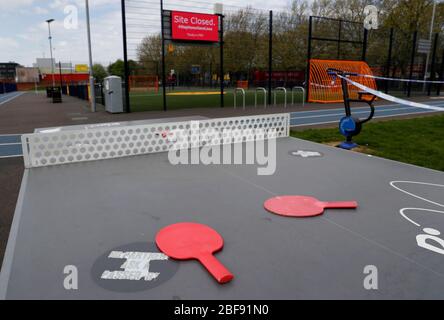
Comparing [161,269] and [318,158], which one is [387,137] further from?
[161,269]

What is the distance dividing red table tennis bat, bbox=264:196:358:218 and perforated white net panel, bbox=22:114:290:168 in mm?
4034

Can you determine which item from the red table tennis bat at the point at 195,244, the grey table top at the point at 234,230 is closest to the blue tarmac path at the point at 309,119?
the grey table top at the point at 234,230

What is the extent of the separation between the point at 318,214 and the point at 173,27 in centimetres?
1575

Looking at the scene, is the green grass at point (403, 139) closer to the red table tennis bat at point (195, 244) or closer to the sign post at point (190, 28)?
the red table tennis bat at point (195, 244)

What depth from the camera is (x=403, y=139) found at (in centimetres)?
1011

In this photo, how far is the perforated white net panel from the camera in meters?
7.01

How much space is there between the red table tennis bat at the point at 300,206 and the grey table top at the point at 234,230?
124mm

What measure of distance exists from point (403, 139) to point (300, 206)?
6928 mm

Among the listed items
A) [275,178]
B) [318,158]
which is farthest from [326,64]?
[275,178]

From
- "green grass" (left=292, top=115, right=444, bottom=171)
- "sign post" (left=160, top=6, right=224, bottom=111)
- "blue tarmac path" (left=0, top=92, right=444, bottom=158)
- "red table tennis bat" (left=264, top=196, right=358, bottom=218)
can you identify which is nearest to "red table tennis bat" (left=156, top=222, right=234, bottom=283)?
"red table tennis bat" (left=264, top=196, right=358, bottom=218)

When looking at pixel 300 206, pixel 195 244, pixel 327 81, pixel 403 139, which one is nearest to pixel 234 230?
pixel 195 244

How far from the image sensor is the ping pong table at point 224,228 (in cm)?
297
